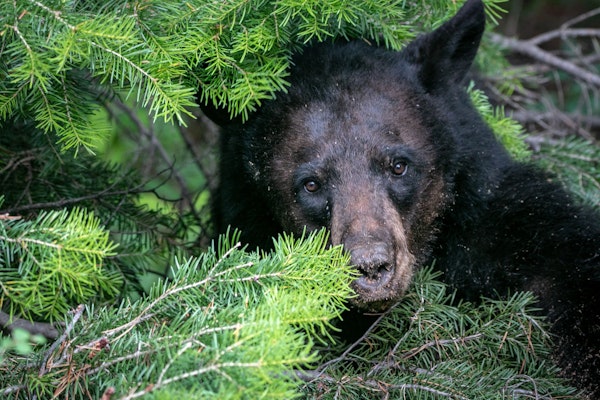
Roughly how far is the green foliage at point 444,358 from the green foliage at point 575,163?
4.95ft

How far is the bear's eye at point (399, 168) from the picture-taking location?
3.53m

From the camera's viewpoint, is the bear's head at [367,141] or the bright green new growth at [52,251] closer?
the bright green new growth at [52,251]

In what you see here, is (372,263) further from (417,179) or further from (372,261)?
(417,179)

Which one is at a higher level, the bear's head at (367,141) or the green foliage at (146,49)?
the green foliage at (146,49)

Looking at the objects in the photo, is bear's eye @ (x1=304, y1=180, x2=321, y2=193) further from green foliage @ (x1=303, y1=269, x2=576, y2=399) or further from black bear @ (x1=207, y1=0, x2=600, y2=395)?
green foliage @ (x1=303, y1=269, x2=576, y2=399)

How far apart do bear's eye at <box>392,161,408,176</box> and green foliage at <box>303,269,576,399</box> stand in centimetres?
46

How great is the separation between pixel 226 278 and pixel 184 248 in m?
1.91

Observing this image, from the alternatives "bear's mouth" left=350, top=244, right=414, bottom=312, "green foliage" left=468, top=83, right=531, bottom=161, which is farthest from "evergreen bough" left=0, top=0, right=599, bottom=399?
"green foliage" left=468, top=83, right=531, bottom=161

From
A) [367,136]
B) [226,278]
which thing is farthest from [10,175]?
[226,278]

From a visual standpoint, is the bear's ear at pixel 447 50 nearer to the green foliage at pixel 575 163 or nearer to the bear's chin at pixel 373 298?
the green foliage at pixel 575 163

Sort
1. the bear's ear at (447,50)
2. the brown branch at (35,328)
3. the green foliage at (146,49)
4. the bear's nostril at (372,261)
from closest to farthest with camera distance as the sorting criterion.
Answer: the green foliage at (146,49)
the brown branch at (35,328)
the bear's nostril at (372,261)
the bear's ear at (447,50)

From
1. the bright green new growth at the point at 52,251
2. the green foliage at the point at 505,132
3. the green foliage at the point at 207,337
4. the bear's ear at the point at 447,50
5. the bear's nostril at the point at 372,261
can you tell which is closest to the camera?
the green foliage at the point at 207,337

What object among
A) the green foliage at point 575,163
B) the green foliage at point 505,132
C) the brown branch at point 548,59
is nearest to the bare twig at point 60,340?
the green foliage at point 505,132

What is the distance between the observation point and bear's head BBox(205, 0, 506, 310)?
3.46m
